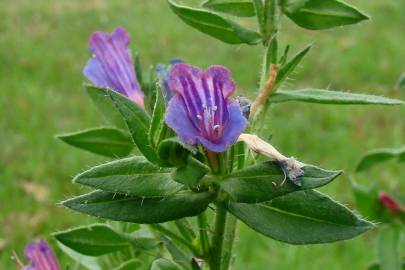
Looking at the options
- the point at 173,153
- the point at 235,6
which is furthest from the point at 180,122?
the point at 235,6

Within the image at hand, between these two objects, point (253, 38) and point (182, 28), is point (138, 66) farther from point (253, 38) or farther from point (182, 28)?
point (182, 28)

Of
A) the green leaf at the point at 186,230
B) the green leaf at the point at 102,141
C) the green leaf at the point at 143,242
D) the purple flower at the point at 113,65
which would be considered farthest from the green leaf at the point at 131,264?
the purple flower at the point at 113,65

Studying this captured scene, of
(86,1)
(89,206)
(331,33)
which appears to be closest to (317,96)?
(89,206)

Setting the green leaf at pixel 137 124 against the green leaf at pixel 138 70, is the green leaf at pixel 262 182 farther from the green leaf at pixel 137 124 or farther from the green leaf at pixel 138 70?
the green leaf at pixel 138 70

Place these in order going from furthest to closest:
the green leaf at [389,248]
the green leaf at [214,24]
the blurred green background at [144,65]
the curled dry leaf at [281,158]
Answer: the blurred green background at [144,65], the green leaf at [389,248], the green leaf at [214,24], the curled dry leaf at [281,158]

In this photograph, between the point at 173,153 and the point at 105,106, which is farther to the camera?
the point at 105,106

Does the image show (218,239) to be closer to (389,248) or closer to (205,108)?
(205,108)

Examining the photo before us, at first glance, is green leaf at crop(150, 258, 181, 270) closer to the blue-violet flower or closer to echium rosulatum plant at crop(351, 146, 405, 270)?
the blue-violet flower
